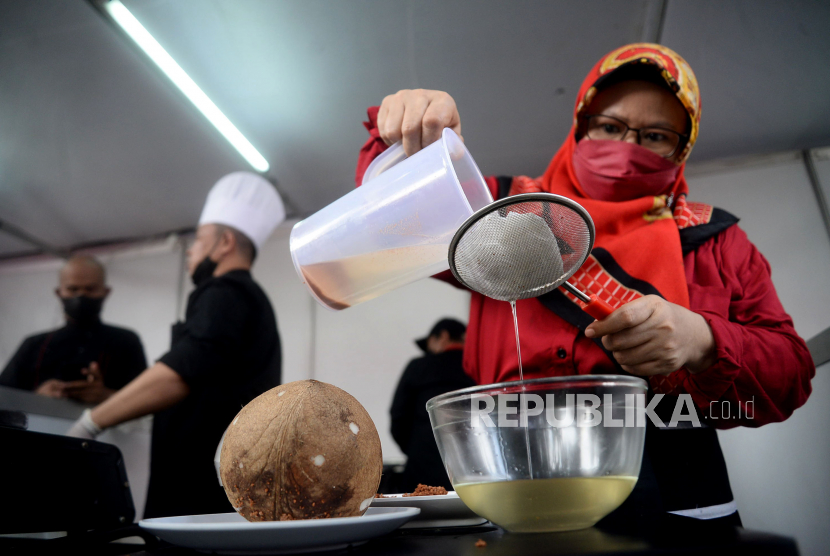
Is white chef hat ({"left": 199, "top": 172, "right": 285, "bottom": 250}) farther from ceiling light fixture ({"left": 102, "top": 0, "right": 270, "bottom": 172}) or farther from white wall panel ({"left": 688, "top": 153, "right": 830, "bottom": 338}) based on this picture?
white wall panel ({"left": 688, "top": 153, "right": 830, "bottom": 338})

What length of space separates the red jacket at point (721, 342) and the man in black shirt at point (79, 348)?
6.54 ft

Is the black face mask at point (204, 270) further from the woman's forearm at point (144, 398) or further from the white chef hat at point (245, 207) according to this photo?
the woman's forearm at point (144, 398)

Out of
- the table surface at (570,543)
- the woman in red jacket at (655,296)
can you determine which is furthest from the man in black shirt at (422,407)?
the table surface at (570,543)

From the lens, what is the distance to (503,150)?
3.32m

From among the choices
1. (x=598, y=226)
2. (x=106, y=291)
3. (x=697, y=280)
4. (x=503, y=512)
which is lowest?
(x=503, y=512)

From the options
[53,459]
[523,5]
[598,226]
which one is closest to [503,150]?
[523,5]

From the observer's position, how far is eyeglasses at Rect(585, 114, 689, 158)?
1155 millimetres

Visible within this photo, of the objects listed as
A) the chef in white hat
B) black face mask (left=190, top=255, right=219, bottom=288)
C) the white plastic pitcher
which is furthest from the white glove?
the white plastic pitcher

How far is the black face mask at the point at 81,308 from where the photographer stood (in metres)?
2.52

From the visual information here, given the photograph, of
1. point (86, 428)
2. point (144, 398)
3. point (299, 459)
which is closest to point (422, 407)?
point (144, 398)

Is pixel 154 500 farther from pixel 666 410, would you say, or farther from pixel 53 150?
pixel 53 150

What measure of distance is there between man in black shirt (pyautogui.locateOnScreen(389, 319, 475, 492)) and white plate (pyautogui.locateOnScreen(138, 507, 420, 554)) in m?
1.83

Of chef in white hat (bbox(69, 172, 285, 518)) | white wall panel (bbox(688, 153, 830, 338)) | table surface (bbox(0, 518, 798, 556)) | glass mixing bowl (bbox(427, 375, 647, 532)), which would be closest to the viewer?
table surface (bbox(0, 518, 798, 556))

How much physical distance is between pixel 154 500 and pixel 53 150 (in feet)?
7.86
